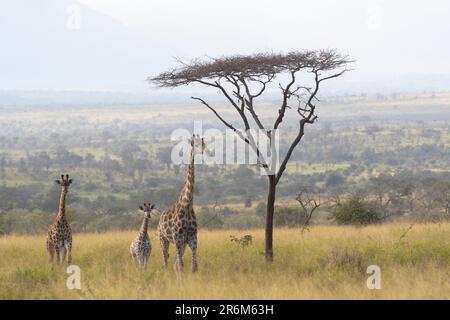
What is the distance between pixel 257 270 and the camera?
12344mm

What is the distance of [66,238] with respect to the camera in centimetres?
1341

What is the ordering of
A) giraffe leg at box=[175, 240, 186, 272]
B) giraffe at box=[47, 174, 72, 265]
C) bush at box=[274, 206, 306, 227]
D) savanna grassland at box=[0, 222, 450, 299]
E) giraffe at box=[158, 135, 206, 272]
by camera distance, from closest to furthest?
savanna grassland at box=[0, 222, 450, 299]
giraffe leg at box=[175, 240, 186, 272]
giraffe at box=[158, 135, 206, 272]
giraffe at box=[47, 174, 72, 265]
bush at box=[274, 206, 306, 227]

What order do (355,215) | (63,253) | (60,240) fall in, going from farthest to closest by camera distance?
1. (355,215)
2. (63,253)
3. (60,240)

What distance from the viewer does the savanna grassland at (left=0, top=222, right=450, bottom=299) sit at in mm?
9789

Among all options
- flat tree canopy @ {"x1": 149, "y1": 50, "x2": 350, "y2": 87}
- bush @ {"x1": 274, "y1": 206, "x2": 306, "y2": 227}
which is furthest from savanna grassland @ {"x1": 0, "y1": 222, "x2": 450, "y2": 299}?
bush @ {"x1": 274, "y1": 206, "x2": 306, "y2": 227}

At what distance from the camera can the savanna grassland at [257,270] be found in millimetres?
9789

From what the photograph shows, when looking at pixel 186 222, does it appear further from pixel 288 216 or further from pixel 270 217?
pixel 288 216

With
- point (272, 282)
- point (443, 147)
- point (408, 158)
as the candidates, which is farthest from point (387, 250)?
point (443, 147)

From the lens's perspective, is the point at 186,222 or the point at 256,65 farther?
the point at 256,65

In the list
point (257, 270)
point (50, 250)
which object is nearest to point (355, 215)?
point (257, 270)

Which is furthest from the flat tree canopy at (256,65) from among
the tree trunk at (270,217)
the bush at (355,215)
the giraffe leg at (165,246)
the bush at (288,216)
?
the bush at (288,216)

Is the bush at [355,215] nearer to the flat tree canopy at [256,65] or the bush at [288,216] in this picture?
the bush at [288,216]

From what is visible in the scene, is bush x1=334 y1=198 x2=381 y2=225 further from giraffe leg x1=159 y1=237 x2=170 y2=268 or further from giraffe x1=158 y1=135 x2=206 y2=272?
giraffe x1=158 y1=135 x2=206 y2=272

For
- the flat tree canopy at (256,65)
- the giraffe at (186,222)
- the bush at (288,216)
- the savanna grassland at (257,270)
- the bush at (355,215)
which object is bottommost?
the bush at (288,216)
